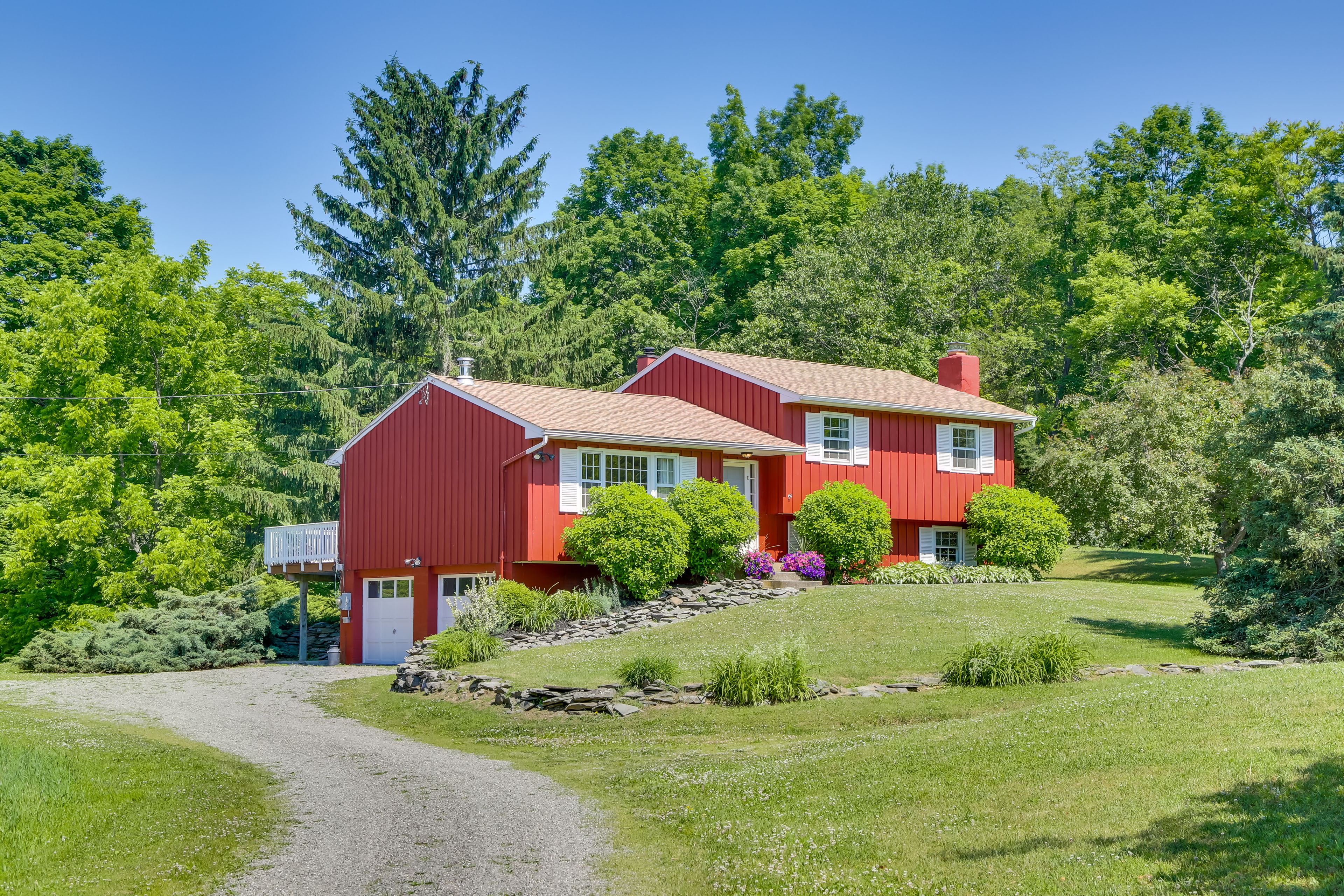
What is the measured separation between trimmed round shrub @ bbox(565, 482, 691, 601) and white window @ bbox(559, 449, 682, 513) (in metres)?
0.98

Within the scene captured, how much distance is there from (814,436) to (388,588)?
1177cm

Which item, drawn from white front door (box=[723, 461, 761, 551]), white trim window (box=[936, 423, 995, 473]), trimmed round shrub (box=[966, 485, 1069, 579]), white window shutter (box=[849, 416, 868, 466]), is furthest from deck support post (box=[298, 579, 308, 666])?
trimmed round shrub (box=[966, 485, 1069, 579])

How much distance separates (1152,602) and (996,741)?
49.2ft

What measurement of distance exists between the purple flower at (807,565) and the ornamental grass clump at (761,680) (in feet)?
36.2

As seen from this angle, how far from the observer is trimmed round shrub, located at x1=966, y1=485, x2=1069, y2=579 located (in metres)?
29.8

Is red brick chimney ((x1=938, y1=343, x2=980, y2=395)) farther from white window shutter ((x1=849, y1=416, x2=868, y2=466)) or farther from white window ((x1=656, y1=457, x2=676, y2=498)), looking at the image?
white window ((x1=656, y1=457, x2=676, y2=498))

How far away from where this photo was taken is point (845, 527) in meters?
27.3

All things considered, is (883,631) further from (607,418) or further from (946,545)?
(946,545)

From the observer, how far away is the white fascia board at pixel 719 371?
29.3 meters

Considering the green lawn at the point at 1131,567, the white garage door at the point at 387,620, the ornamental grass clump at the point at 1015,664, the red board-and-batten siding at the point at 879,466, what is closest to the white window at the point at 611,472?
the red board-and-batten siding at the point at 879,466

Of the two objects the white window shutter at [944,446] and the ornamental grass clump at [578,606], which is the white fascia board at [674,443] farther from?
the white window shutter at [944,446]

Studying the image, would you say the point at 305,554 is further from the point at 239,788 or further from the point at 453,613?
the point at 239,788

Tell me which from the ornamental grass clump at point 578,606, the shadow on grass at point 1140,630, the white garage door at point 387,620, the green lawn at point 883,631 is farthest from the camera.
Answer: the white garage door at point 387,620

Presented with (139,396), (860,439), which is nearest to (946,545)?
(860,439)
